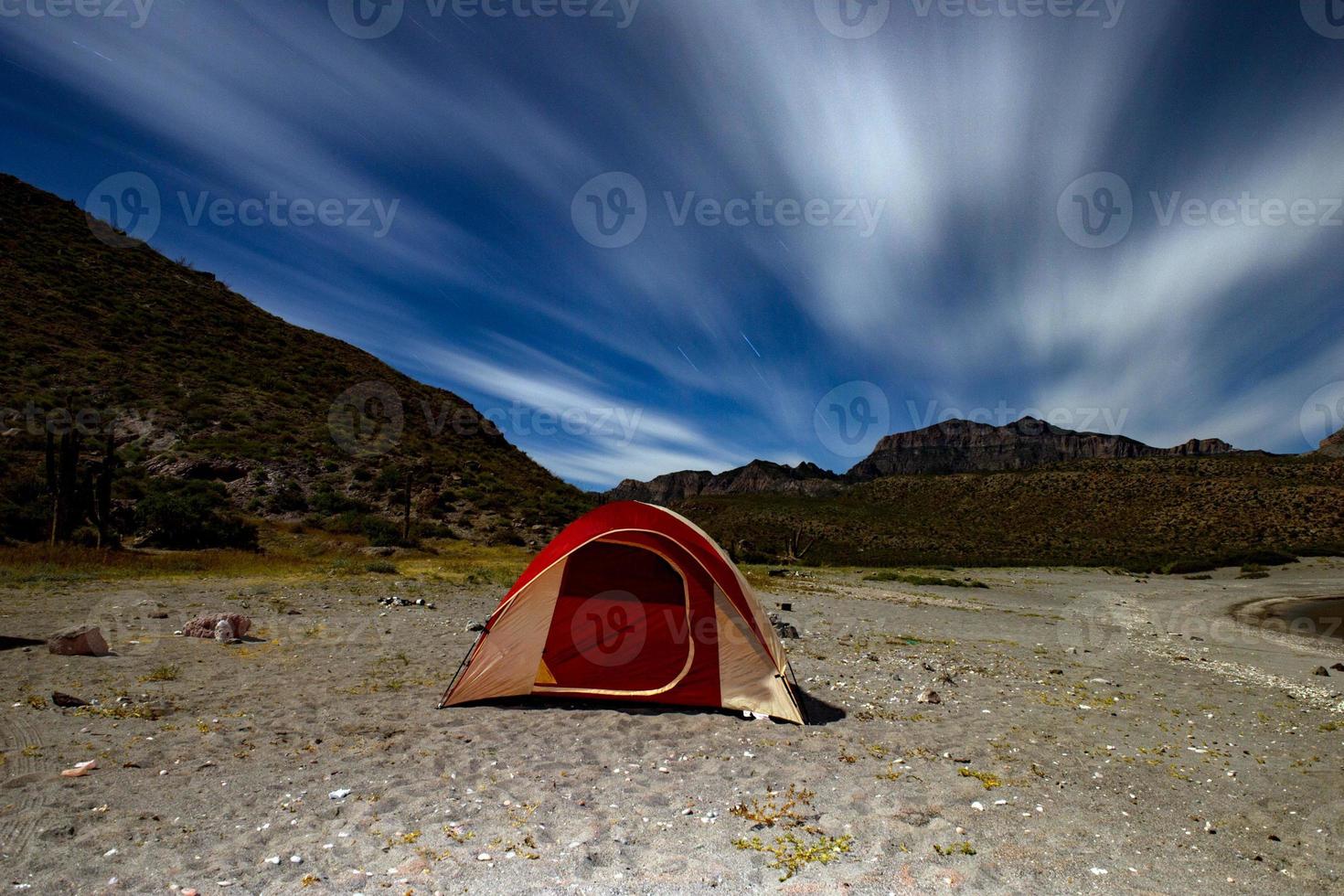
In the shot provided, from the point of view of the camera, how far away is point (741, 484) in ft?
502

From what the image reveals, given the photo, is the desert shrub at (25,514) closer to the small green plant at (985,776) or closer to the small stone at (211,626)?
the small stone at (211,626)

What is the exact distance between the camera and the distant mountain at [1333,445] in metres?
75.8

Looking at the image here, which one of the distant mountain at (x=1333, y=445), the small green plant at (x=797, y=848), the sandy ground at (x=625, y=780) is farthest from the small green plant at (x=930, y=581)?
the distant mountain at (x=1333, y=445)

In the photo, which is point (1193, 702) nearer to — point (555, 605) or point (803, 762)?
point (803, 762)

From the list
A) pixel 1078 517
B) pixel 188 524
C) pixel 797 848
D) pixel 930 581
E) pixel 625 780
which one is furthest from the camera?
pixel 1078 517

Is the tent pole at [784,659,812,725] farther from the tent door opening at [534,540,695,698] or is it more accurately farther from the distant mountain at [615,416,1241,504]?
the distant mountain at [615,416,1241,504]

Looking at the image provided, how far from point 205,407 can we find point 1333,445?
130 metres

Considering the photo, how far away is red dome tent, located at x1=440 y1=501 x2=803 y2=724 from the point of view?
7.52 meters

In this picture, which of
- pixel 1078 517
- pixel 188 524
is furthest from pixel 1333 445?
pixel 188 524

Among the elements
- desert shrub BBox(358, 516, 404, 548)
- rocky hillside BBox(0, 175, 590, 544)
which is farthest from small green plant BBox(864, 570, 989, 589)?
desert shrub BBox(358, 516, 404, 548)

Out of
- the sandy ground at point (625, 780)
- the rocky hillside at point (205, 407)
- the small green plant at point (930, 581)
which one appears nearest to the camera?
the sandy ground at point (625, 780)

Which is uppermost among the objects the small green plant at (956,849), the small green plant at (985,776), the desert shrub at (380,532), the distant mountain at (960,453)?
the distant mountain at (960,453)

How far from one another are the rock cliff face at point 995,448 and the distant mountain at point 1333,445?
474 inches

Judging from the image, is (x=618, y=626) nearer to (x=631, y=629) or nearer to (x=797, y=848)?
(x=631, y=629)
